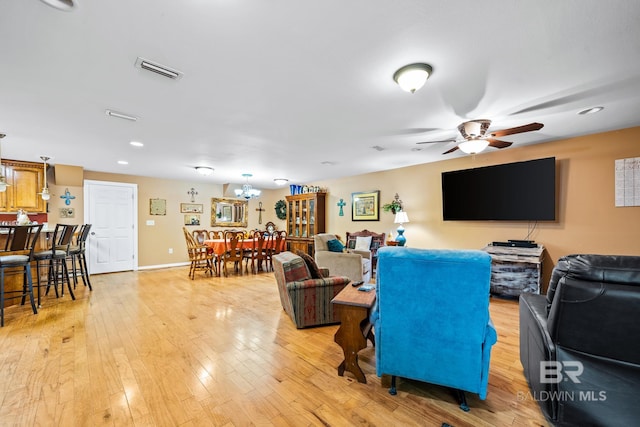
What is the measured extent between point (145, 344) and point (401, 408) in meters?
2.35

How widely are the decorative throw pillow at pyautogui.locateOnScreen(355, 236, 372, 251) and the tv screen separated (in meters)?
1.60

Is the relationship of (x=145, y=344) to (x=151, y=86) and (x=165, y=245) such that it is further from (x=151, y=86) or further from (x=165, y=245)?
(x=165, y=245)

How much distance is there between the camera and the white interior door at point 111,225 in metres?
5.73

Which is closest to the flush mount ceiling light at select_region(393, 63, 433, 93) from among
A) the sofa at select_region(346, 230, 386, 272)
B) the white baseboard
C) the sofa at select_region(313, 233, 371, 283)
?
the sofa at select_region(313, 233, 371, 283)

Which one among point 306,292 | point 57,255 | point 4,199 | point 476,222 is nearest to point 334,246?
point 306,292

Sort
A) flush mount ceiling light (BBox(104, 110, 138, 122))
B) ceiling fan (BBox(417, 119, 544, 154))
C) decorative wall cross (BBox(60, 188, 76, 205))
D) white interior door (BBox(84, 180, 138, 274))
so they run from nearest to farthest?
flush mount ceiling light (BBox(104, 110, 138, 122))
ceiling fan (BBox(417, 119, 544, 154))
decorative wall cross (BBox(60, 188, 76, 205))
white interior door (BBox(84, 180, 138, 274))

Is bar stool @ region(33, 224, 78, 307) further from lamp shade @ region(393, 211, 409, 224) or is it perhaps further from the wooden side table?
lamp shade @ region(393, 211, 409, 224)

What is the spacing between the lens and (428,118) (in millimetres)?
2920

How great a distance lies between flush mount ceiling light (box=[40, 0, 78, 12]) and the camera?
1331 mm

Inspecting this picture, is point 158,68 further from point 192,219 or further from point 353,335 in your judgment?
point 192,219

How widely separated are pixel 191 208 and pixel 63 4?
20.8 feet

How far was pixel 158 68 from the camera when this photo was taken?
1.95 metres

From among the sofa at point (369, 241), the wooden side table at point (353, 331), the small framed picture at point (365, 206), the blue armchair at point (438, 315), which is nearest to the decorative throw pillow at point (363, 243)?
the sofa at point (369, 241)

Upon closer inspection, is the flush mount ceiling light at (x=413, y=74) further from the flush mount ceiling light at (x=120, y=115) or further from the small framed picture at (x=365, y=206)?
the small framed picture at (x=365, y=206)
